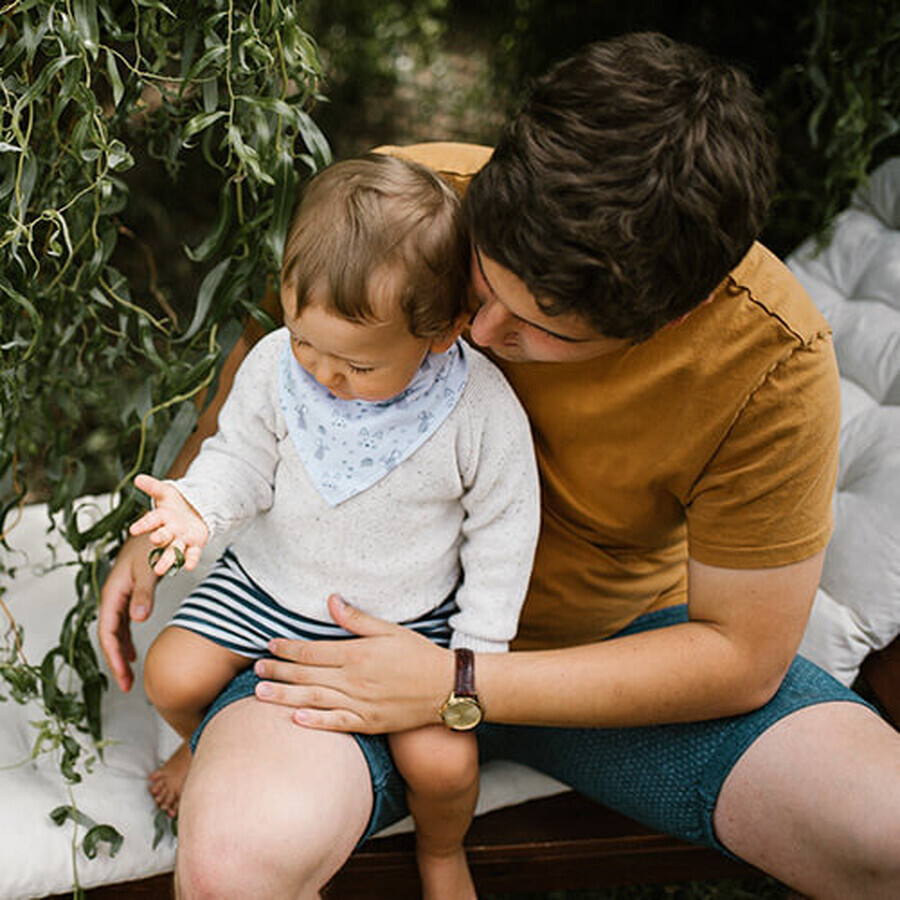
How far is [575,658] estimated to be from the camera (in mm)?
1336

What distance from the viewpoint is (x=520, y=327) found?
1148mm

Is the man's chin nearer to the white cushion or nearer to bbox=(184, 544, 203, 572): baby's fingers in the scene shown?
bbox=(184, 544, 203, 572): baby's fingers

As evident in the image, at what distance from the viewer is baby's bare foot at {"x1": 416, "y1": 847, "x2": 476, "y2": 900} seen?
141 cm

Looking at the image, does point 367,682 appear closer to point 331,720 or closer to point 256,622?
point 331,720

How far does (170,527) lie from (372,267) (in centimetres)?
36

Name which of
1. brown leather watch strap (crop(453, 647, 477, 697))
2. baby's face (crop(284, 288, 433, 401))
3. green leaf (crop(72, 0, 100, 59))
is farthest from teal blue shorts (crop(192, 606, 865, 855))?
green leaf (crop(72, 0, 100, 59))

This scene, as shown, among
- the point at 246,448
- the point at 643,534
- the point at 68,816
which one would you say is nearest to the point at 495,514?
the point at 643,534

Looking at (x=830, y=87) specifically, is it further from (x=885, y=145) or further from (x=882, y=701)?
(x=882, y=701)

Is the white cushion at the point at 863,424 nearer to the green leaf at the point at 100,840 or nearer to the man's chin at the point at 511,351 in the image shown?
the man's chin at the point at 511,351

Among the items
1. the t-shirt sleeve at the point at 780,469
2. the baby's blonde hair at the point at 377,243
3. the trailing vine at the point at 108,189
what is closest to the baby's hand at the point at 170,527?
the trailing vine at the point at 108,189

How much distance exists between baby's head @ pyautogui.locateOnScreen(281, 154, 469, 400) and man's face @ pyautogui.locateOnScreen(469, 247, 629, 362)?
47 mm

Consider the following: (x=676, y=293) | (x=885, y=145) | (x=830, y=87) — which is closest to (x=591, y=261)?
(x=676, y=293)

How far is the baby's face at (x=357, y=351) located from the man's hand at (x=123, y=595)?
0.38m

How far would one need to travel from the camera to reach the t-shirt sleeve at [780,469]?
3.99 feet
